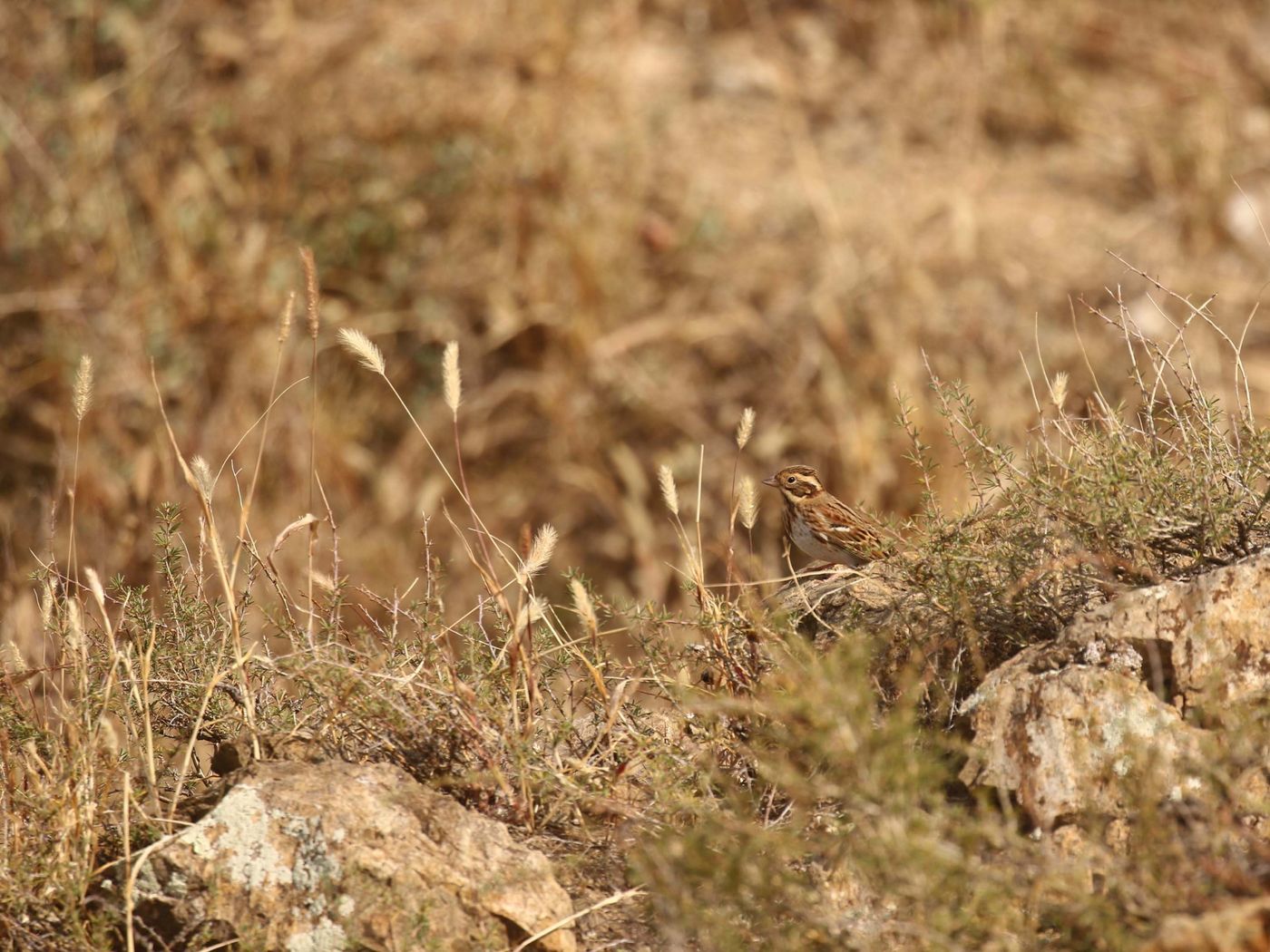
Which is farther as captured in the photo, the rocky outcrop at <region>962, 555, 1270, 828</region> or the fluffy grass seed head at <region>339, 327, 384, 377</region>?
the fluffy grass seed head at <region>339, 327, 384, 377</region>

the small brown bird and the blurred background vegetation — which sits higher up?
the small brown bird

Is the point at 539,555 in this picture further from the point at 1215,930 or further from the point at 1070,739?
the point at 1215,930

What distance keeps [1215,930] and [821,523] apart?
275 centimetres

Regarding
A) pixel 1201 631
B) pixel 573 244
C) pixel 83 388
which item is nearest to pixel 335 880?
pixel 83 388

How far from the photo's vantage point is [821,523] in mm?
5332

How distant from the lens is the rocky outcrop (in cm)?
327

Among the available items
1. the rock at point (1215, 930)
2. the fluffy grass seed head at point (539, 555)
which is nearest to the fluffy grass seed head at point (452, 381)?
the fluffy grass seed head at point (539, 555)

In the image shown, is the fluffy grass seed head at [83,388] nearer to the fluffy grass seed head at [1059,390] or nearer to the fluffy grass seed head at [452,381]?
the fluffy grass seed head at [452,381]

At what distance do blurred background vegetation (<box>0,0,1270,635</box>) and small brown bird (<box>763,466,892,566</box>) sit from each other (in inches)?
150

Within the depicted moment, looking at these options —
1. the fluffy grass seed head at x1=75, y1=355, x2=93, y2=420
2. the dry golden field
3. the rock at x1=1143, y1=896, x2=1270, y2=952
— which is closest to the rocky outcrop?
the rock at x1=1143, y1=896, x2=1270, y2=952

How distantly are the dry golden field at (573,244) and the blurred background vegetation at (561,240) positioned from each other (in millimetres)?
25

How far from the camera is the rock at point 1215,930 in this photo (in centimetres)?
266

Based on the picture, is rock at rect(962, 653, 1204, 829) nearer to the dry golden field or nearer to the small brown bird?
the small brown bird

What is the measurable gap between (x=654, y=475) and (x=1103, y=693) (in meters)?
6.95
